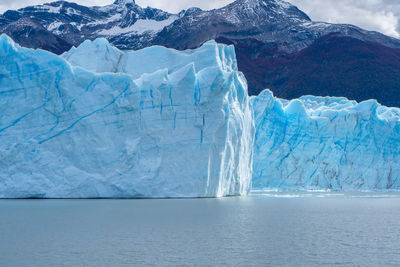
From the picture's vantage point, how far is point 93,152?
16.5 meters

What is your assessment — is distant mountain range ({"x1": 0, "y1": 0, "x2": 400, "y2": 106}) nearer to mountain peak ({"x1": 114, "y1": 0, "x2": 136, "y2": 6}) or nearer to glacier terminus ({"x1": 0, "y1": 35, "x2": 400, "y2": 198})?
mountain peak ({"x1": 114, "y1": 0, "x2": 136, "y2": 6})

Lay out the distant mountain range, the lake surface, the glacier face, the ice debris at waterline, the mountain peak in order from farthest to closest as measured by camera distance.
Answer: the mountain peak
the distant mountain range
the glacier face
the ice debris at waterline
the lake surface

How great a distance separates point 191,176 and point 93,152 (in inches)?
131

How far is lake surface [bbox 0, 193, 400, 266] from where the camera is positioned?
7.12 metres

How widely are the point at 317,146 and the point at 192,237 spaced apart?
61.4ft

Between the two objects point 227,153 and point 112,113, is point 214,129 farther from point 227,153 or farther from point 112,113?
point 112,113

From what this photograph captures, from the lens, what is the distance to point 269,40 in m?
62.8

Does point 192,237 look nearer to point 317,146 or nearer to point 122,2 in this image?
point 317,146

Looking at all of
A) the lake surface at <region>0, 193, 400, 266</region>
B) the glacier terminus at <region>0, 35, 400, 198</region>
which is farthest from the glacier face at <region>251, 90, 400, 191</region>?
the lake surface at <region>0, 193, 400, 266</region>

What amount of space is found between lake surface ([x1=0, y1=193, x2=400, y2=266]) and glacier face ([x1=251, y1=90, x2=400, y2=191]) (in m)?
12.3

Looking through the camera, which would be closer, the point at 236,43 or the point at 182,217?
the point at 182,217

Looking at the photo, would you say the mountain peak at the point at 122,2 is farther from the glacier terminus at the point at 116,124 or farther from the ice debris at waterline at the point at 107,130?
the ice debris at waterline at the point at 107,130

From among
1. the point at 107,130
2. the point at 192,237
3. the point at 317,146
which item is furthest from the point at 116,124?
the point at 317,146

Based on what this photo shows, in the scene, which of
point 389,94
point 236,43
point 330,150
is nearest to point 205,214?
point 330,150
